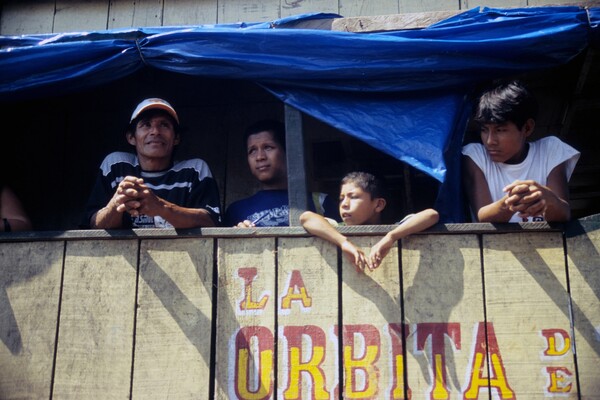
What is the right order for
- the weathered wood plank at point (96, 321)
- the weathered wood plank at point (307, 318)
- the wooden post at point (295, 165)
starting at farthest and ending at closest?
the wooden post at point (295, 165), the weathered wood plank at point (96, 321), the weathered wood plank at point (307, 318)

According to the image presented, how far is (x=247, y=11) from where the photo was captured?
473 cm

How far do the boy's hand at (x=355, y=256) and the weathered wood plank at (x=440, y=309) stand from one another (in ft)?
0.60

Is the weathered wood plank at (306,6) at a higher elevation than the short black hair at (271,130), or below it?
higher

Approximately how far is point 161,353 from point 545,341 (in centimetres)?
163

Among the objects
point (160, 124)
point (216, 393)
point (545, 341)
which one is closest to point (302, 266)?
point (216, 393)

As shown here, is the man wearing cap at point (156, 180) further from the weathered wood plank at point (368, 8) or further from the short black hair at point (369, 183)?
the weathered wood plank at point (368, 8)

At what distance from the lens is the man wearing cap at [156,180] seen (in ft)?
10.9

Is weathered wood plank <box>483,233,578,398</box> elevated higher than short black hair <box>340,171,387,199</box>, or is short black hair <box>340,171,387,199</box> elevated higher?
short black hair <box>340,171,387,199</box>

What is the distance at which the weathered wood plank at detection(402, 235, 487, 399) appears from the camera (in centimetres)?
291

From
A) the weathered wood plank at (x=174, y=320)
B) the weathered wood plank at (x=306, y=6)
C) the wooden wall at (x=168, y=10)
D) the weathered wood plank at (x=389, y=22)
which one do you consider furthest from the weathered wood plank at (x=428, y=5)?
the weathered wood plank at (x=174, y=320)

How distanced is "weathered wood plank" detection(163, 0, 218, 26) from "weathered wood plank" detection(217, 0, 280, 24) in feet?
0.18

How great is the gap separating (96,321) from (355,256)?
1.20 meters

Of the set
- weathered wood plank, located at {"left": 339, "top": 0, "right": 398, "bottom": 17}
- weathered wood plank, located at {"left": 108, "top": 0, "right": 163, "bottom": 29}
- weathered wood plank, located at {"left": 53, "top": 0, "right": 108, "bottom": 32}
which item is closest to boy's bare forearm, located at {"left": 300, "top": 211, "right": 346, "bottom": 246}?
weathered wood plank, located at {"left": 339, "top": 0, "right": 398, "bottom": 17}

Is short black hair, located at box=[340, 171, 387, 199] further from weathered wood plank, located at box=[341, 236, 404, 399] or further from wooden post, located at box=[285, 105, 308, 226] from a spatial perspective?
weathered wood plank, located at box=[341, 236, 404, 399]
